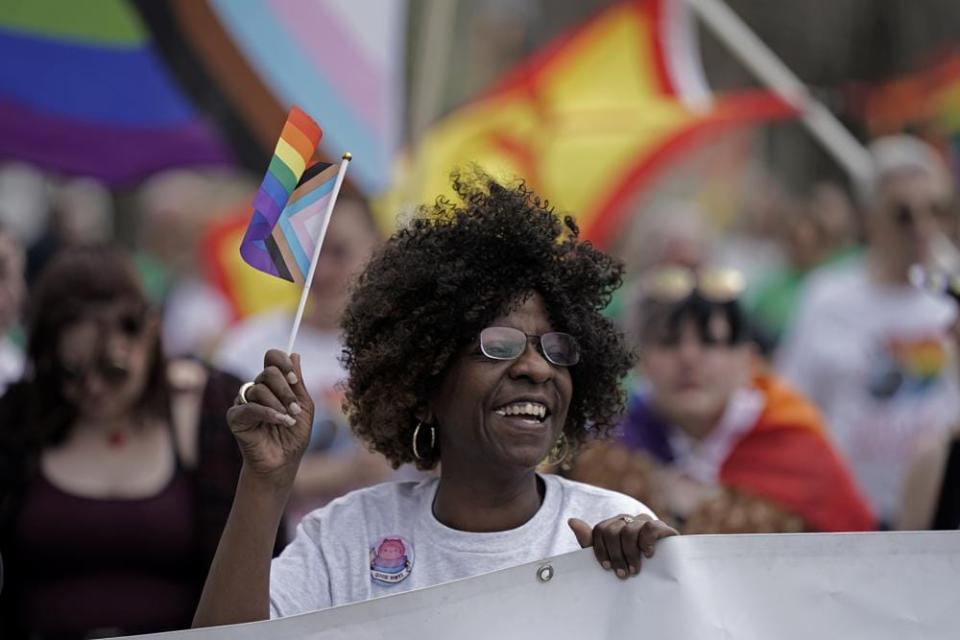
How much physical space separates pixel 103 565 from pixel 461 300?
1.51 meters

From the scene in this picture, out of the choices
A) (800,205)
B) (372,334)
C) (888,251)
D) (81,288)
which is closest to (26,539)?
(81,288)

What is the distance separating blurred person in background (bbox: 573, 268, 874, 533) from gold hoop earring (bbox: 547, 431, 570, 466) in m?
1.61

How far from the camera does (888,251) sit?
6.59 meters

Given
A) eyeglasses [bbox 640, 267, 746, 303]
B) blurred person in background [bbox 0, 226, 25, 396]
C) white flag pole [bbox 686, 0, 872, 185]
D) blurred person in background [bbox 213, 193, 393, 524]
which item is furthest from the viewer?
white flag pole [bbox 686, 0, 872, 185]

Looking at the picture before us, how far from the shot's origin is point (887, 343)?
21.1ft

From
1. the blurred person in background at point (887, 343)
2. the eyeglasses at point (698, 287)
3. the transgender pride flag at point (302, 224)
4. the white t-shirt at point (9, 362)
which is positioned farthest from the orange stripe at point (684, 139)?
the transgender pride flag at point (302, 224)

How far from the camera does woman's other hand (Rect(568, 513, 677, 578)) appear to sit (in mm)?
2729

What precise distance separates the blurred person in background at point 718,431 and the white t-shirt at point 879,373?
0.93m

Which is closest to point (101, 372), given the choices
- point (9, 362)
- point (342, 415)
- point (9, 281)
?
point (342, 415)

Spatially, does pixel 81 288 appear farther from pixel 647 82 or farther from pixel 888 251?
pixel 647 82

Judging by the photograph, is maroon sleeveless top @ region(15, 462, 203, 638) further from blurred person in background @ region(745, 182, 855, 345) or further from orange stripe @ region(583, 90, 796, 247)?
blurred person in background @ region(745, 182, 855, 345)

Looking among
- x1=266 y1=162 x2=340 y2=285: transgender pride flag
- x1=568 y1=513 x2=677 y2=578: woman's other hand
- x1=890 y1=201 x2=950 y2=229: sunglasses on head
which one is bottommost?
x1=568 y1=513 x2=677 y2=578: woman's other hand

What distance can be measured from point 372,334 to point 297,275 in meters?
0.36

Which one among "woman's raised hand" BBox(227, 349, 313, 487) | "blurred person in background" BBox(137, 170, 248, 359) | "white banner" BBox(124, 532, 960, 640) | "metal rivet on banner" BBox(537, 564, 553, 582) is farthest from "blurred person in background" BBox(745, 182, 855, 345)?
"woman's raised hand" BBox(227, 349, 313, 487)
